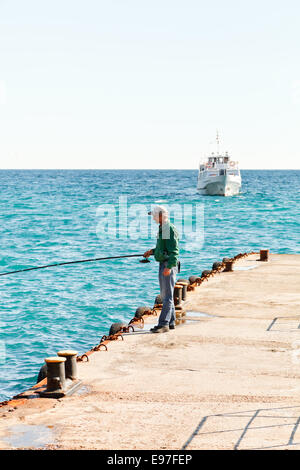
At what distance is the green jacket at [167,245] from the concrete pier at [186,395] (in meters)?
1.27

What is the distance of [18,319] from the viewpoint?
20.4m

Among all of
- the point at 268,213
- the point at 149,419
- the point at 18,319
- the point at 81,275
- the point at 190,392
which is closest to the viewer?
the point at 149,419

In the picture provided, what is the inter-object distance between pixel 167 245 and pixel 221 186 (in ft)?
258

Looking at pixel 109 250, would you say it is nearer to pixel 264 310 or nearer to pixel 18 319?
pixel 18 319

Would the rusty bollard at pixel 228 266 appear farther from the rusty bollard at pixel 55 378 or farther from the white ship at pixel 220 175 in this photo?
the white ship at pixel 220 175

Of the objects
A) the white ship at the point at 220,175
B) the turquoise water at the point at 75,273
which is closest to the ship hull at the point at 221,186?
the white ship at the point at 220,175

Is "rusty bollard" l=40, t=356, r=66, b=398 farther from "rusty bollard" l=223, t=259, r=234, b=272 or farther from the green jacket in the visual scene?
"rusty bollard" l=223, t=259, r=234, b=272

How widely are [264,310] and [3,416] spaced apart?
6.72 metres

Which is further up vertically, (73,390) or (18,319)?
(73,390)

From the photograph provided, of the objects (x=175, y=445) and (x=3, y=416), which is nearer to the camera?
(x=175, y=445)

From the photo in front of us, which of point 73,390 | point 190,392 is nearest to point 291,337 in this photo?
point 190,392

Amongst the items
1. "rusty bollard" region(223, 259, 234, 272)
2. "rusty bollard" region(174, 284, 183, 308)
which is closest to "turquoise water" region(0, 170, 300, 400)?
"rusty bollard" region(174, 284, 183, 308)

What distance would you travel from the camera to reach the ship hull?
87500 millimetres
